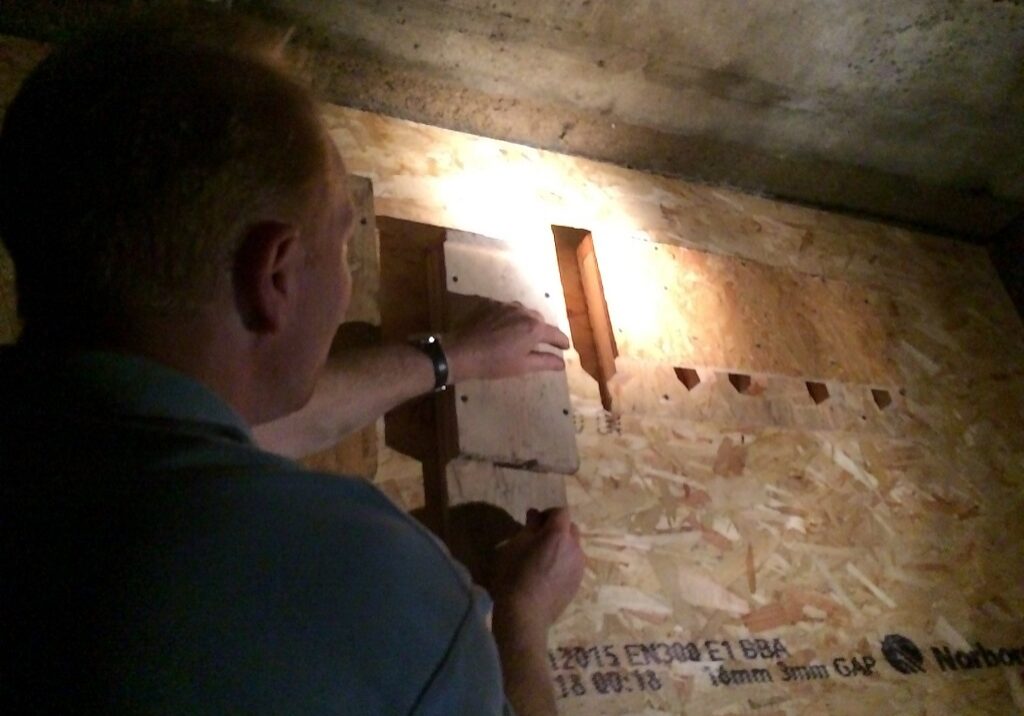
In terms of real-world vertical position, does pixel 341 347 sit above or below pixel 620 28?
below

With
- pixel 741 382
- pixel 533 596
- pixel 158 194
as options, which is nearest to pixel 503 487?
pixel 533 596

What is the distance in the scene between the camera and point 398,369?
134cm

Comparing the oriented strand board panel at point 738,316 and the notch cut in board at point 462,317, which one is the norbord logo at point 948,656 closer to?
the oriented strand board panel at point 738,316

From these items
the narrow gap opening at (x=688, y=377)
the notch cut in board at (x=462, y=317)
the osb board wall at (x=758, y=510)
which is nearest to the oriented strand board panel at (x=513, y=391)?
the notch cut in board at (x=462, y=317)

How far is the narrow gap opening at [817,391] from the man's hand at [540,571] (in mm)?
902

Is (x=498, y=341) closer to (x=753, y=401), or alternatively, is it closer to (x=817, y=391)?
(x=753, y=401)

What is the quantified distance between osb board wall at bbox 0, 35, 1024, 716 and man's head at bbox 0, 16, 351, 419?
726 millimetres

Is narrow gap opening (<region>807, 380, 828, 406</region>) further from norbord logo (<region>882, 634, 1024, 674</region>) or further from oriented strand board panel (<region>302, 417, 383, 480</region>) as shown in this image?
oriented strand board panel (<region>302, 417, 383, 480</region>)

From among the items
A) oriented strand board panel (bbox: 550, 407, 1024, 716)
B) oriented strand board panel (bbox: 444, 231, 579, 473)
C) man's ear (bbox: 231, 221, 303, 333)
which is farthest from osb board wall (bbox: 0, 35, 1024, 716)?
man's ear (bbox: 231, 221, 303, 333)

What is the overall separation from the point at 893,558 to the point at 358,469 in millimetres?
1305

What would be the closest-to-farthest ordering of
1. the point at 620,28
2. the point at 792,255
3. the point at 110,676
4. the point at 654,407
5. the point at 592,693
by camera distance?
the point at 110,676, the point at 592,693, the point at 654,407, the point at 620,28, the point at 792,255

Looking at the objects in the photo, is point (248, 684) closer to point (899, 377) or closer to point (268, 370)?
point (268, 370)

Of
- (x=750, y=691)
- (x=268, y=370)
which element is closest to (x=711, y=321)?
(x=750, y=691)

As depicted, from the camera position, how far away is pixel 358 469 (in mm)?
1388
